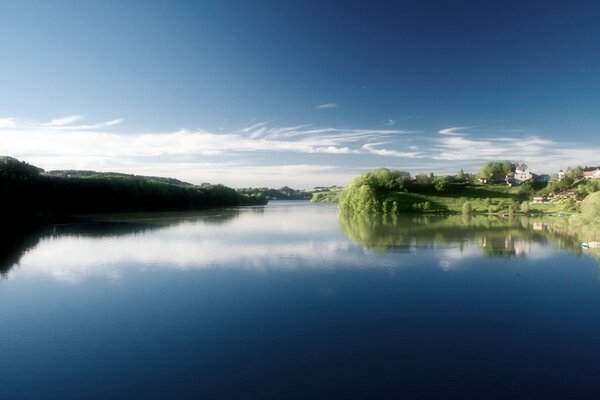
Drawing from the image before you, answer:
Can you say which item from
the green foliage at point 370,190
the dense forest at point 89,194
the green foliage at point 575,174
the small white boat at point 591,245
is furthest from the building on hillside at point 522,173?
the dense forest at point 89,194

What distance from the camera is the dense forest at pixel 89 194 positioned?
8500 cm

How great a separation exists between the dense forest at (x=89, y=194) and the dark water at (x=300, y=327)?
54293 mm

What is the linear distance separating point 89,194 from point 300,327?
107m

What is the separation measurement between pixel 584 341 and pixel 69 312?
73.1 feet

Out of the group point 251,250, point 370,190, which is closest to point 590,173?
point 370,190

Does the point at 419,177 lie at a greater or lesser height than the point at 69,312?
greater

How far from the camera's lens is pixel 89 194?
10481 centimetres

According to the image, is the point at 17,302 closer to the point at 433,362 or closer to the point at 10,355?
the point at 10,355

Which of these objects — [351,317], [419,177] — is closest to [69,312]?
[351,317]

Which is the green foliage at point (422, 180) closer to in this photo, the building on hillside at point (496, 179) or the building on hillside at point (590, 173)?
the building on hillside at point (496, 179)

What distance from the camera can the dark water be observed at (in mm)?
11375

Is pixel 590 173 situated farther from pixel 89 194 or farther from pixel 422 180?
pixel 89 194

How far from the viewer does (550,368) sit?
40.4ft

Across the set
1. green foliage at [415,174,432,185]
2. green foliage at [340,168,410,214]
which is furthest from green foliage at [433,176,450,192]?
green foliage at [340,168,410,214]
